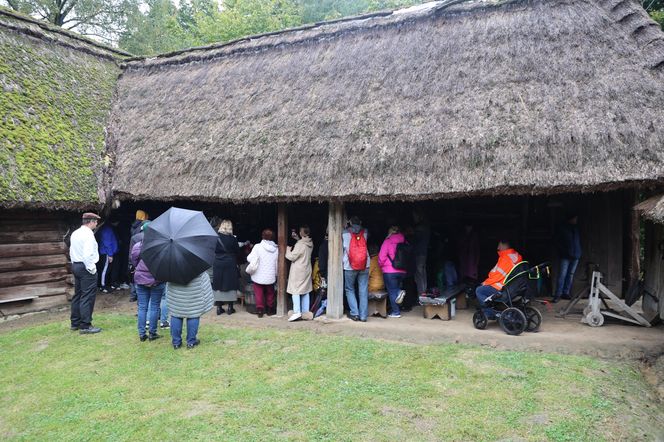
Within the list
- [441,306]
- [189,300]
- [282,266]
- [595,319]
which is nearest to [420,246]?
[441,306]

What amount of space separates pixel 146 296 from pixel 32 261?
169 inches

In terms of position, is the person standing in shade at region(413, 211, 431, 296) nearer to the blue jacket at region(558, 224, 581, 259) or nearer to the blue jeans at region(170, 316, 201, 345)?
the blue jacket at region(558, 224, 581, 259)

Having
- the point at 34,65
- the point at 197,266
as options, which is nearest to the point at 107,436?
the point at 197,266

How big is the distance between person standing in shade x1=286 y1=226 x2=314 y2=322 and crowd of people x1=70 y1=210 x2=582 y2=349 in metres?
0.02

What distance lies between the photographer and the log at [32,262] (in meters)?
9.34

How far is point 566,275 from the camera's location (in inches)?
386

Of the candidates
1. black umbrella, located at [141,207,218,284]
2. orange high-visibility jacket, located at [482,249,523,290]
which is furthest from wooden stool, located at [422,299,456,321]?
black umbrella, located at [141,207,218,284]

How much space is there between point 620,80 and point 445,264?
4516 millimetres

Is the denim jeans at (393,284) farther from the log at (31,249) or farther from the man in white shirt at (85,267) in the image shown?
the log at (31,249)

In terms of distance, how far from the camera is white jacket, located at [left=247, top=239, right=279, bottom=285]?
875cm

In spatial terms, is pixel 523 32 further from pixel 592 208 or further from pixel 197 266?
pixel 197 266

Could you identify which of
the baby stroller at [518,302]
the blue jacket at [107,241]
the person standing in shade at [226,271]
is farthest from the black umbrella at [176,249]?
the blue jacket at [107,241]

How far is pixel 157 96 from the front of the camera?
1249cm

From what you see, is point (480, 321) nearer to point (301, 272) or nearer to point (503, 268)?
point (503, 268)
